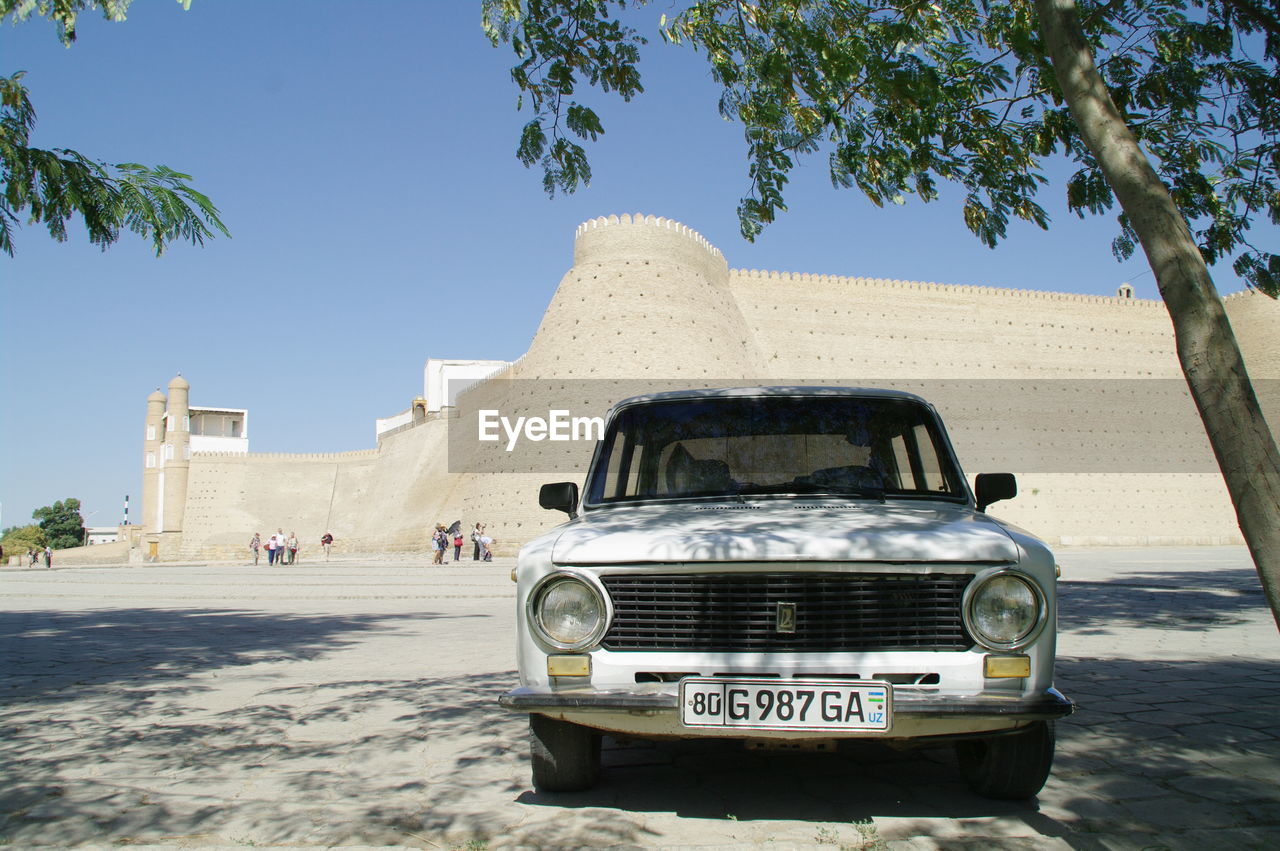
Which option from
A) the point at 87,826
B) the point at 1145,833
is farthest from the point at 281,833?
the point at 1145,833

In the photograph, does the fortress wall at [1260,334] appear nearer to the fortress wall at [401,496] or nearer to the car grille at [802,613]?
the fortress wall at [401,496]

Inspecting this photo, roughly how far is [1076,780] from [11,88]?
20.7 ft

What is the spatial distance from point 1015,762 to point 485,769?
2015 mm

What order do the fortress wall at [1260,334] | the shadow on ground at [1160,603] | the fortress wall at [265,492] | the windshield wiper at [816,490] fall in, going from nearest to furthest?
the windshield wiper at [816,490], the shadow on ground at [1160,603], the fortress wall at [1260,334], the fortress wall at [265,492]

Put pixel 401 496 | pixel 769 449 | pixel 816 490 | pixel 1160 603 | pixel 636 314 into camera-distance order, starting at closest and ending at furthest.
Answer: pixel 816 490, pixel 769 449, pixel 1160 603, pixel 636 314, pixel 401 496

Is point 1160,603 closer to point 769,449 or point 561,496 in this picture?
point 769,449

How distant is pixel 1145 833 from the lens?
2.88m

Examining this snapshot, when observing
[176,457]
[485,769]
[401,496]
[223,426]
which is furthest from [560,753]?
[223,426]

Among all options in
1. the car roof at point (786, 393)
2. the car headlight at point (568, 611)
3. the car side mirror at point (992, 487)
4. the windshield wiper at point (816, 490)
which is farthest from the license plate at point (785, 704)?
the car roof at point (786, 393)

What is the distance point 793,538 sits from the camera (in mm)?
2949

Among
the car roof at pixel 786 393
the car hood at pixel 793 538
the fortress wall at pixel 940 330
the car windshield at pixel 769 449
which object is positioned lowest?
the car hood at pixel 793 538

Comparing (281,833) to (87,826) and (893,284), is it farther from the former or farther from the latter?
(893,284)

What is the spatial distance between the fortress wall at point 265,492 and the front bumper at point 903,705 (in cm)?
5974

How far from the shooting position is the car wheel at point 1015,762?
304 centimetres
